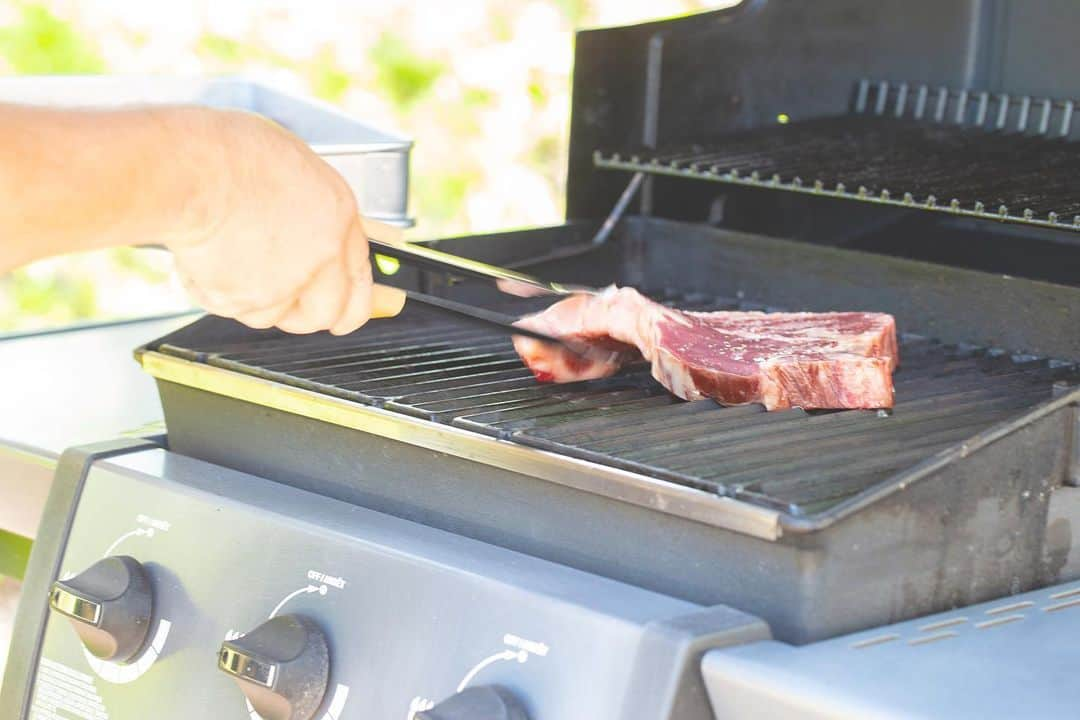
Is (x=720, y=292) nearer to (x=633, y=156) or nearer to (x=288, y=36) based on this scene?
(x=633, y=156)

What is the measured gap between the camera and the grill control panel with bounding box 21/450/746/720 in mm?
1059

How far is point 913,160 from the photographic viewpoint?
71.9 inches

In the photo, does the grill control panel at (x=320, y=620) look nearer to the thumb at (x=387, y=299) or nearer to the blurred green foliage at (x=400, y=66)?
the thumb at (x=387, y=299)

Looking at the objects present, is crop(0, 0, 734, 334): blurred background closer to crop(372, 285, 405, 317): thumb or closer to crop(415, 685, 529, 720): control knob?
crop(372, 285, 405, 317): thumb

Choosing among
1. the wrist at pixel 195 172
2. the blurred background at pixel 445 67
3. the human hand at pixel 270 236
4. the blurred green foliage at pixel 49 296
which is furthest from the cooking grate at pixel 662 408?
the blurred background at pixel 445 67

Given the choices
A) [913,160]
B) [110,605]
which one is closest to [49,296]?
[913,160]

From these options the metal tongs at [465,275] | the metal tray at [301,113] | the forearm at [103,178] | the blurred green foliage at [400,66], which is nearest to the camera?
the forearm at [103,178]

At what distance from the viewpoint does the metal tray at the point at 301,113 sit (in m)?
1.91

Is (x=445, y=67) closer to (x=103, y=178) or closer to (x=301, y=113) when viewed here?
(x=301, y=113)

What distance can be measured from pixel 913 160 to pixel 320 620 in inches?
39.3

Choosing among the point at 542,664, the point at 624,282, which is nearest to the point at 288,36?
the point at 624,282

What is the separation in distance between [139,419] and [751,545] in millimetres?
811

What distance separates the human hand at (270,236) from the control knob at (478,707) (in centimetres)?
34

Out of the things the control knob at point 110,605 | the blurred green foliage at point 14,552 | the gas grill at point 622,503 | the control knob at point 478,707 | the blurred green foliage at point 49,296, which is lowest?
the blurred green foliage at point 49,296
